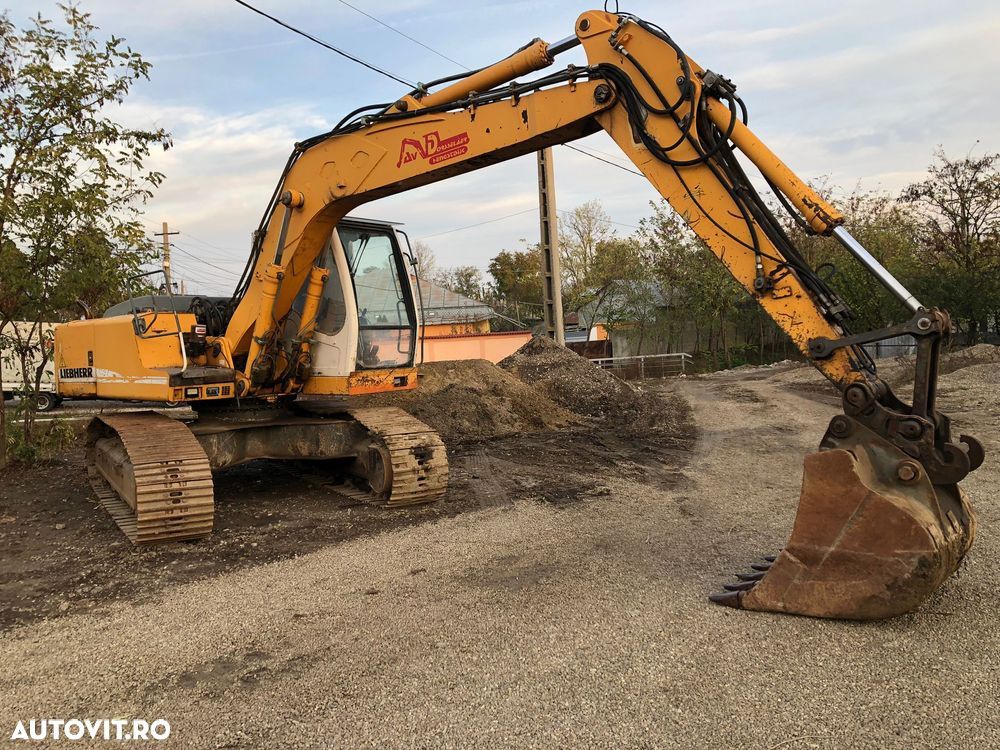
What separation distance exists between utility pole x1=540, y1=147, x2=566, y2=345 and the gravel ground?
13.3 metres

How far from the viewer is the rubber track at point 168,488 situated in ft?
18.0

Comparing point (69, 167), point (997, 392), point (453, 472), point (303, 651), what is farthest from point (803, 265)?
point (997, 392)

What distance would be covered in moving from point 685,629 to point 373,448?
3.87m

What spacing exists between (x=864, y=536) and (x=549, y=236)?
15.3 m

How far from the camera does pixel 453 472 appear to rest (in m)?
8.48

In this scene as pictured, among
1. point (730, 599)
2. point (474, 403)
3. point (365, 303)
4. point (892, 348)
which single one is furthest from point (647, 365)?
point (730, 599)

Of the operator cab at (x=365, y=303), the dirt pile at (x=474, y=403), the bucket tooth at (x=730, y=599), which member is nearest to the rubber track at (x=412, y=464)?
the operator cab at (x=365, y=303)

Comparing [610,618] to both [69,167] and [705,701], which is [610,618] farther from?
[69,167]

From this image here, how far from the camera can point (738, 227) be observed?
175 inches

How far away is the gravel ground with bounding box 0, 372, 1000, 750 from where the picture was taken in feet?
9.52

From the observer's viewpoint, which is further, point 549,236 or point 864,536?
point 549,236

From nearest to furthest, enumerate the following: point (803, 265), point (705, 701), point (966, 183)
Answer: point (705, 701), point (803, 265), point (966, 183)

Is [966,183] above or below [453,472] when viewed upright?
above

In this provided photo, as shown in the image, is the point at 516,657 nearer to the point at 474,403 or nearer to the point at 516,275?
the point at 474,403
